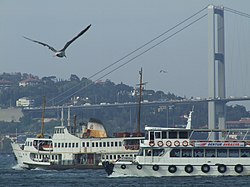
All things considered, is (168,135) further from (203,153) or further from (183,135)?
(203,153)

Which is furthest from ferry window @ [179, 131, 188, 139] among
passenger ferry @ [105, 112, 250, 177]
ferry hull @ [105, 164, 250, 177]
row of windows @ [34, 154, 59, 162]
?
row of windows @ [34, 154, 59, 162]

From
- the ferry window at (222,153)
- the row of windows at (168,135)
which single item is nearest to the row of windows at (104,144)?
the row of windows at (168,135)

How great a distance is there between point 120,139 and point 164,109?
92751 mm

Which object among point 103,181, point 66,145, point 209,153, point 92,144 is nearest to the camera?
point 103,181

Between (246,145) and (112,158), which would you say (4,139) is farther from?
(246,145)

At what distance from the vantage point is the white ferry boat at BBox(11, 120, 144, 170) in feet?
230

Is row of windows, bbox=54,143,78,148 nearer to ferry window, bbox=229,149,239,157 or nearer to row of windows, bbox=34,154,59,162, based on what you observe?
row of windows, bbox=34,154,59,162

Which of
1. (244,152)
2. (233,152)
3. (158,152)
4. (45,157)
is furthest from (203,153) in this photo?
(45,157)

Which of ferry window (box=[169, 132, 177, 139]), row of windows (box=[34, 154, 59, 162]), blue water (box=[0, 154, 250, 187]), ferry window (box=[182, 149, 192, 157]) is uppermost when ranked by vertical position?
ferry window (box=[169, 132, 177, 139])

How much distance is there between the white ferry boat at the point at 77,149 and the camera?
230 ft

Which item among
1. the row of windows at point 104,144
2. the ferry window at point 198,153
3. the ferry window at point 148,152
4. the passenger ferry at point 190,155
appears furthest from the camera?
the row of windows at point 104,144

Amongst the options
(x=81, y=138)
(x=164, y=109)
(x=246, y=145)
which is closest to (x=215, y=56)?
(x=164, y=109)

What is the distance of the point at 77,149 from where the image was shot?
235ft

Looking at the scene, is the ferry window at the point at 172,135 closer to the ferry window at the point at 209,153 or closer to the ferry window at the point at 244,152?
the ferry window at the point at 209,153
